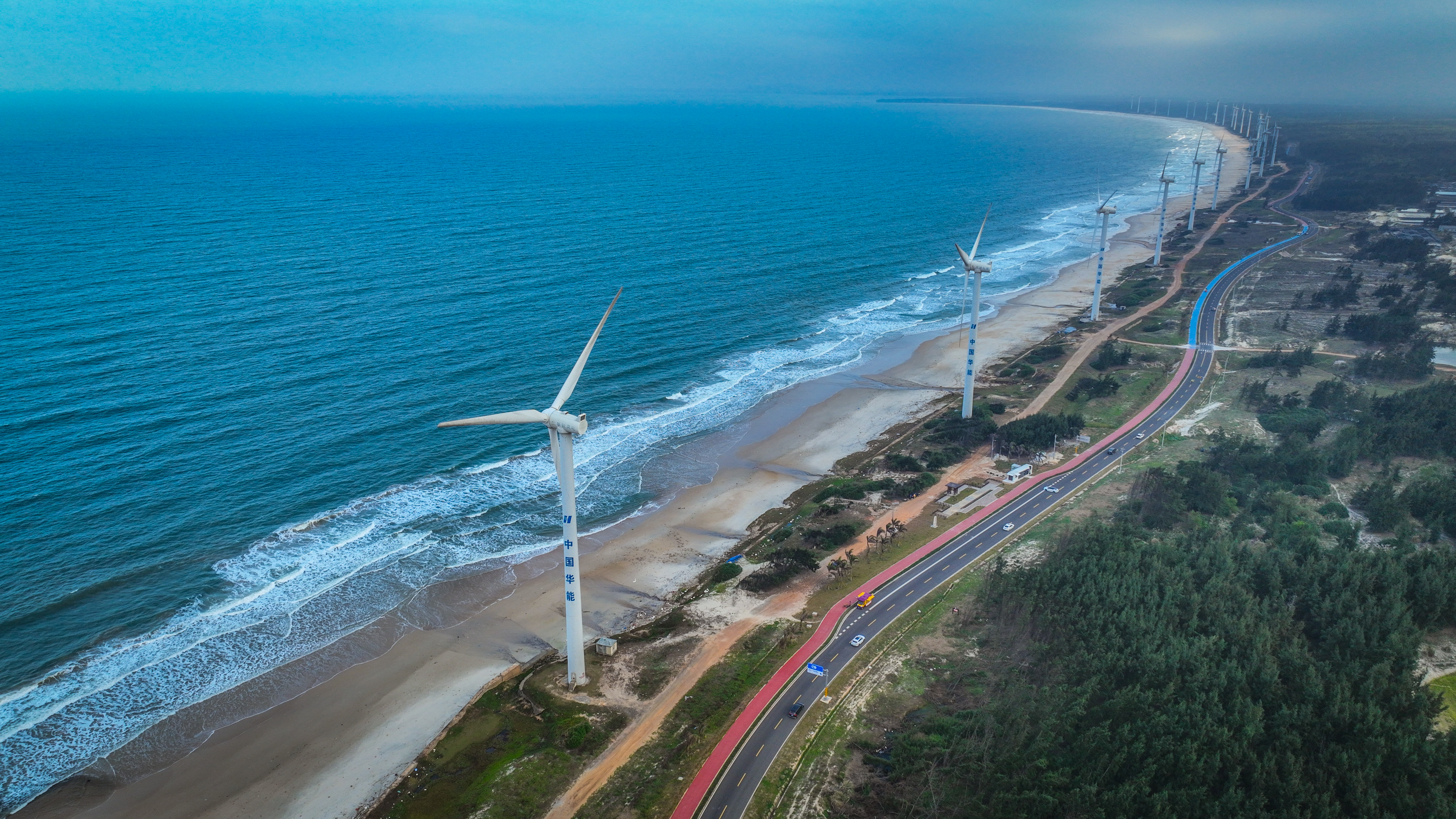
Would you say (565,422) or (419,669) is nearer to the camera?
(565,422)

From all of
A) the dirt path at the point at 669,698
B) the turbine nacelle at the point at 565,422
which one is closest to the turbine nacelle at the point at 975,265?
the dirt path at the point at 669,698

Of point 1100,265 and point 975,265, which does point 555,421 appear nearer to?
point 975,265

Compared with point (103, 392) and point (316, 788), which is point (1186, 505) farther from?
point (103, 392)

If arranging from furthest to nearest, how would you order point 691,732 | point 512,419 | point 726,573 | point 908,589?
point 726,573 < point 908,589 < point 691,732 < point 512,419

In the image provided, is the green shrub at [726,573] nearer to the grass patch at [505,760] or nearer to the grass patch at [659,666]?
the grass patch at [659,666]

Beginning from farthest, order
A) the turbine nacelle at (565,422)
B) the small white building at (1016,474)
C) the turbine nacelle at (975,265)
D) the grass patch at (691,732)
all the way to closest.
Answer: the turbine nacelle at (975,265), the small white building at (1016,474), the turbine nacelle at (565,422), the grass patch at (691,732)

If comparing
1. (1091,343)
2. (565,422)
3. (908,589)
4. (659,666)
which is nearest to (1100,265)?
(1091,343)
